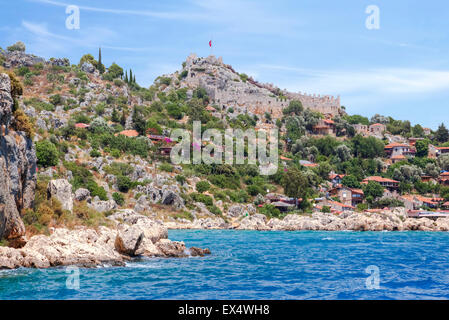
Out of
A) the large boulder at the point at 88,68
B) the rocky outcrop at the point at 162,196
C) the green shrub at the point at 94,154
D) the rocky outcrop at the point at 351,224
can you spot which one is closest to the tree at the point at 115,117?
the green shrub at the point at 94,154

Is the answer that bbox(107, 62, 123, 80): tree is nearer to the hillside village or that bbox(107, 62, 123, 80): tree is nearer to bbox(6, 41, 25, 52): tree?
the hillside village

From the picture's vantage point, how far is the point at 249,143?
7856cm

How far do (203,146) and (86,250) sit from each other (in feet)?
166

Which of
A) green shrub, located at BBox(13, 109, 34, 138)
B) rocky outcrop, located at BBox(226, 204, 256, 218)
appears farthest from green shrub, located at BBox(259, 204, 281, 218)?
green shrub, located at BBox(13, 109, 34, 138)

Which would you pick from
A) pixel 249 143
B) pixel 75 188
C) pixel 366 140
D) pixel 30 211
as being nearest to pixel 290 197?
pixel 249 143

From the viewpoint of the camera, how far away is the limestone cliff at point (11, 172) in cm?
1717

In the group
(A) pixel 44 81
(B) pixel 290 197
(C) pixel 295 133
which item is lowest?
(B) pixel 290 197

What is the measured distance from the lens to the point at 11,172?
1861cm

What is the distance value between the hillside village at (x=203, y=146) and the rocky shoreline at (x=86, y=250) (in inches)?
85.2

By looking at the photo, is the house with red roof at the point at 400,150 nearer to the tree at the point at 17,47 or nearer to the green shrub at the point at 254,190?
the green shrub at the point at 254,190

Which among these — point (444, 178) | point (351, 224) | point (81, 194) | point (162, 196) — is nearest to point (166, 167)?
point (162, 196)

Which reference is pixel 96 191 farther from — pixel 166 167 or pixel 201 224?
pixel 166 167

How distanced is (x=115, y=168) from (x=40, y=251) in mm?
35781
